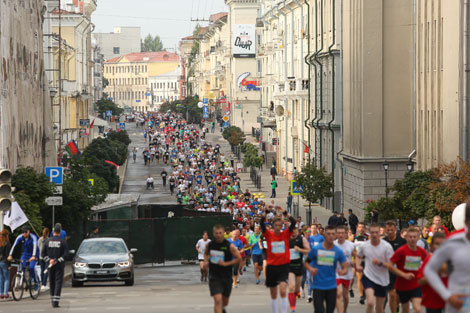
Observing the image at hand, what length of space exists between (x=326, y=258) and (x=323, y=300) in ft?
1.86

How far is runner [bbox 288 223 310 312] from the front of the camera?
57.0ft

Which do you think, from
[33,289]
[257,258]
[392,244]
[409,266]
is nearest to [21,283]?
[33,289]

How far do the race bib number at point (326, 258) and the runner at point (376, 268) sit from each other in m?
0.54

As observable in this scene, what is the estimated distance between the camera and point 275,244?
15727mm

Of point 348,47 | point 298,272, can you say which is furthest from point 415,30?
point 298,272

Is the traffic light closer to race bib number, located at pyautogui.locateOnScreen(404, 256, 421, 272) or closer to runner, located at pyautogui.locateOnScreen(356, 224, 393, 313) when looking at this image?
runner, located at pyautogui.locateOnScreen(356, 224, 393, 313)

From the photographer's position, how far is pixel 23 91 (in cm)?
3922

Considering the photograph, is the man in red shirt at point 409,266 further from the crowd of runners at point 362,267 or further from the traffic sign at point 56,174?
the traffic sign at point 56,174

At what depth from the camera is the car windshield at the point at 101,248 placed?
25.7 m

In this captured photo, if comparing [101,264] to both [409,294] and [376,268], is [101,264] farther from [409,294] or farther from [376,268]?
[409,294]

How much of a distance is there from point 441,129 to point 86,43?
6980 cm

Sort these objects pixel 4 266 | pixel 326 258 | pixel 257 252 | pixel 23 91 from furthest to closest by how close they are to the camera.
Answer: pixel 23 91 < pixel 257 252 < pixel 4 266 < pixel 326 258

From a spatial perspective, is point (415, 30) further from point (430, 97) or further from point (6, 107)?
point (6, 107)

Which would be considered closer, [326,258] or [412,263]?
[412,263]
